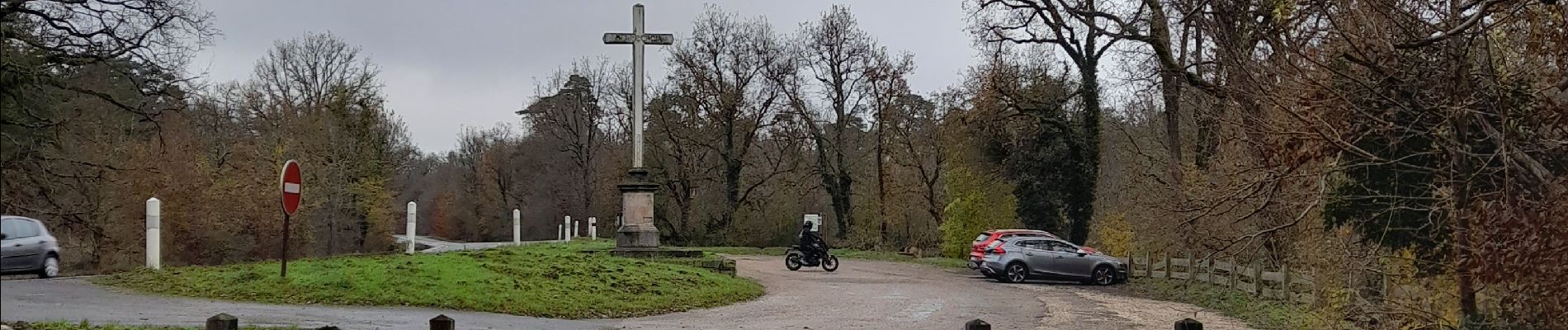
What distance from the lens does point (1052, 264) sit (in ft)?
84.6

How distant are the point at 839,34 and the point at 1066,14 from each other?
21.2m

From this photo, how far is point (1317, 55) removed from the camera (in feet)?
29.2

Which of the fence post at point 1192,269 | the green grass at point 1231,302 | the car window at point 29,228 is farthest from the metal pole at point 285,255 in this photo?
the fence post at point 1192,269

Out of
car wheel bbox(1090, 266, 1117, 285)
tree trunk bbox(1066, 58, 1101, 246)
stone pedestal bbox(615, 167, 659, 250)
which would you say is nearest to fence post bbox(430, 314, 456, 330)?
stone pedestal bbox(615, 167, 659, 250)

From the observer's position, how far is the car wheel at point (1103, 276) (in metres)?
25.6

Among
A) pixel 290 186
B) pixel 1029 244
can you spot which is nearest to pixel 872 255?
pixel 1029 244

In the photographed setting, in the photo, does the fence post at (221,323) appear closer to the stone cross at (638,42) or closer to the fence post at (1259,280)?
the fence post at (1259,280)

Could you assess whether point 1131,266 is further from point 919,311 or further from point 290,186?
point 290,186

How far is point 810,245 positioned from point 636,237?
15.3ft

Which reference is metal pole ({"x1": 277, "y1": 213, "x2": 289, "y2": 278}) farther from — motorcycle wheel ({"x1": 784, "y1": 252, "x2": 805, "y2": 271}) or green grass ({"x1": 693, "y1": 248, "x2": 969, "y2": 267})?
green grass ({"x1": 693, "y1": 248, "x2": 969, "y2": 267})

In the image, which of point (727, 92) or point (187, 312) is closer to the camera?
point (187, 312)

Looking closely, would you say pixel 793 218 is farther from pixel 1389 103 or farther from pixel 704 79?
pixel 1389 103

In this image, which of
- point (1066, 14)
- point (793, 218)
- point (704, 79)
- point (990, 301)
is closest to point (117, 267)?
point (990, 301)

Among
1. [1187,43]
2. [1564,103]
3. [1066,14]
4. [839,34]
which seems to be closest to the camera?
[1564,103]
